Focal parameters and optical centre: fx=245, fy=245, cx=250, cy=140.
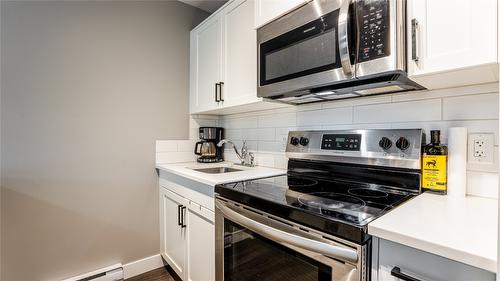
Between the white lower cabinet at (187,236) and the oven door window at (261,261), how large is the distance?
0.54 feet

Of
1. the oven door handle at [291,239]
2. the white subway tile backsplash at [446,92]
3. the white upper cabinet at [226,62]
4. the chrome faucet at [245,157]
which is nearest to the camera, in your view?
the oven door handle at [291,239]

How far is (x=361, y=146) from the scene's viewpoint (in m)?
1.23

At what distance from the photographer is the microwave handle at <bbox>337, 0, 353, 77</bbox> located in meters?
0.97

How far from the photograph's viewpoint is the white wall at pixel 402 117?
0.95 meters

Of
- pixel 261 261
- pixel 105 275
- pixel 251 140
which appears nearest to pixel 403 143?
pixel 261 261

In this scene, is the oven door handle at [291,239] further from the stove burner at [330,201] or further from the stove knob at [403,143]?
the stove knob at [403,143]

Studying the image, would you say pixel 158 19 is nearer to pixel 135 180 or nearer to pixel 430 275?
pixel 135 180

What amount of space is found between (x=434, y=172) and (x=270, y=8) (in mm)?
1119

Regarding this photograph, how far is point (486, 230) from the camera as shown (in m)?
0.64

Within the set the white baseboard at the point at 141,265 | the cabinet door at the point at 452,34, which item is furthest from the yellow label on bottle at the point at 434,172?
the white baseboard at the point at 141,265

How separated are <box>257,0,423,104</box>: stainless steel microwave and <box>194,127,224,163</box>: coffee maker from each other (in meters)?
0.95

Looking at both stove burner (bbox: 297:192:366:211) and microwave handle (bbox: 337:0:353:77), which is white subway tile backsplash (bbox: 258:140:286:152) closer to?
stove burner (bbox: 297:192:366:211)

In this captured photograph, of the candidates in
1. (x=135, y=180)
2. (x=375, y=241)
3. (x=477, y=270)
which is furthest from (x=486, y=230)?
(x=135, y=180)

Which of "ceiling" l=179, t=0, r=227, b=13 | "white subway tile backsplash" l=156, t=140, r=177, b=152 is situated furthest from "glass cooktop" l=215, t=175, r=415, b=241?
"ceiling" l=179, t=0, r=227, b=13
